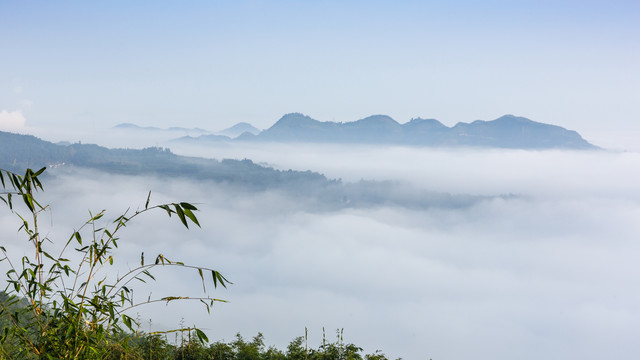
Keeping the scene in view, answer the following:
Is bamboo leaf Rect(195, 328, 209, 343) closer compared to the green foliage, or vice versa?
the green foliage

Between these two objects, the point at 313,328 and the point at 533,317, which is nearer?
the point at 313,328

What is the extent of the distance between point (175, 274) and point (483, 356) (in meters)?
116

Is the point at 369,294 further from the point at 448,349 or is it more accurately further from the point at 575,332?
the point at 575,332

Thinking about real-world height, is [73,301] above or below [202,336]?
above

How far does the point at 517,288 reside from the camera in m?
198

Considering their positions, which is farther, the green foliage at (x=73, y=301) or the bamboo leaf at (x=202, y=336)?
the bamboo leaf at (x=202, y=336)

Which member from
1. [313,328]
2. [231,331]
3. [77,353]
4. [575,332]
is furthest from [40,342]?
[575,332]

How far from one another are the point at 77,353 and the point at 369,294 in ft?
603

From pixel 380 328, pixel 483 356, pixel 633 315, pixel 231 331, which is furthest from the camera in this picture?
pixel 633 315

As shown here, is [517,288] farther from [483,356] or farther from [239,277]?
[239,277]

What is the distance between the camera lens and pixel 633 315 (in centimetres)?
17800

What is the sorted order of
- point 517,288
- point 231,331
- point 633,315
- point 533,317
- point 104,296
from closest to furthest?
point 104,296 < point 231,331 < point 533,317 < point 633,315 < point 517,288

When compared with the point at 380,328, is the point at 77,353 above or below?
above

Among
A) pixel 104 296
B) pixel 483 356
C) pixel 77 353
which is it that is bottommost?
pixel 483 356
